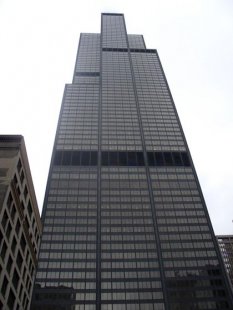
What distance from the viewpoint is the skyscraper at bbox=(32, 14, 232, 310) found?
11425cm

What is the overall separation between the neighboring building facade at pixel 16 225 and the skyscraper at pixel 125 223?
4966 cm

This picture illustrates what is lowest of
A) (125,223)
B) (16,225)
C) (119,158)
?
(16,225)

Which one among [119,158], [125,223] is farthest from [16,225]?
[119,158]

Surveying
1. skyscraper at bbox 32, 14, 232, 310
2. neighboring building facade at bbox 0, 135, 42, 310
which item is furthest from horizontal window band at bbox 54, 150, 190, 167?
neighboring building facade at bbox 0, 135, 42, 310

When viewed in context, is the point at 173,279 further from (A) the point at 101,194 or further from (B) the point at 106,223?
(A) the point at 101,194

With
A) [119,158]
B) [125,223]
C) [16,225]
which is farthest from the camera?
[119,158]

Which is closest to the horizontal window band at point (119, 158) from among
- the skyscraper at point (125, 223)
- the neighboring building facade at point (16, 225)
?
the skyscraper at point (125, 223)

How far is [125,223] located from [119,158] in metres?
36.4

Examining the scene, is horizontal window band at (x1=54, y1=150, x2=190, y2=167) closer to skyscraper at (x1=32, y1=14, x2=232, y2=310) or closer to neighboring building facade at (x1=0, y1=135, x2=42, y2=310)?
skyscraper at (x1=32, y1=14, x2=232, y2=310)

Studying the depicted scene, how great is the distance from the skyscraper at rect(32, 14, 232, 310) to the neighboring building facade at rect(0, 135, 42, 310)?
49.7 metres

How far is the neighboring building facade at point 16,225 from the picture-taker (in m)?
52.8

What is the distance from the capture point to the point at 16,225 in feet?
193

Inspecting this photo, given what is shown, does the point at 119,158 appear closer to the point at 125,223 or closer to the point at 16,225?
the point at 125,223

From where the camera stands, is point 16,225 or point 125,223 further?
point 125,223
